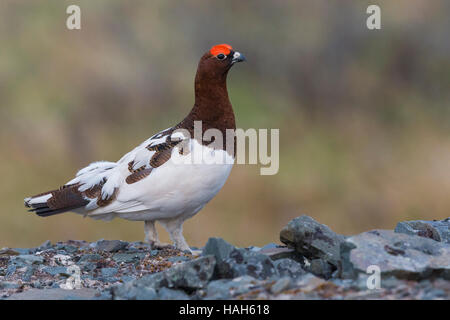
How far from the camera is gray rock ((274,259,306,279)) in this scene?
14.4 ft

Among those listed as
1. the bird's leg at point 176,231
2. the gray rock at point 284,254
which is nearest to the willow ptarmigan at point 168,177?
the bird's leg at point 176,231

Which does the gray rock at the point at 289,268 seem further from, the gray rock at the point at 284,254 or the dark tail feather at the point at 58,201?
the dark tail feather at the point at 58,201

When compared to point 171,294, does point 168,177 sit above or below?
above

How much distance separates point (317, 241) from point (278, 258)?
293mm

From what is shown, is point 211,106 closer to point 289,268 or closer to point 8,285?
point 289,268

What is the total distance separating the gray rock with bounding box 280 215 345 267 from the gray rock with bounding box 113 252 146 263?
119cm

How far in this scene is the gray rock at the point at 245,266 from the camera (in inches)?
160

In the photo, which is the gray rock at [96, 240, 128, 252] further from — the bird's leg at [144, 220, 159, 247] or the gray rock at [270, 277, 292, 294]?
the gray rock at [270, 277, 292, 294]

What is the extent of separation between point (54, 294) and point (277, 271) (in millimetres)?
1288

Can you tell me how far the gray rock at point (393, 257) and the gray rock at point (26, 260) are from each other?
2.29m

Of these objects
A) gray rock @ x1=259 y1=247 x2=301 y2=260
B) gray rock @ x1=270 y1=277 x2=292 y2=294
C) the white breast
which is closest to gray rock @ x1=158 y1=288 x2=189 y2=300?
gray rock @ x1=270 y1=277 x2=292 y2=294

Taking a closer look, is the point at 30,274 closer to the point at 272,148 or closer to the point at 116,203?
the point at 116,203

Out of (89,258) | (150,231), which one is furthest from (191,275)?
(150,231)

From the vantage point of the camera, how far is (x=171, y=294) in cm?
388
